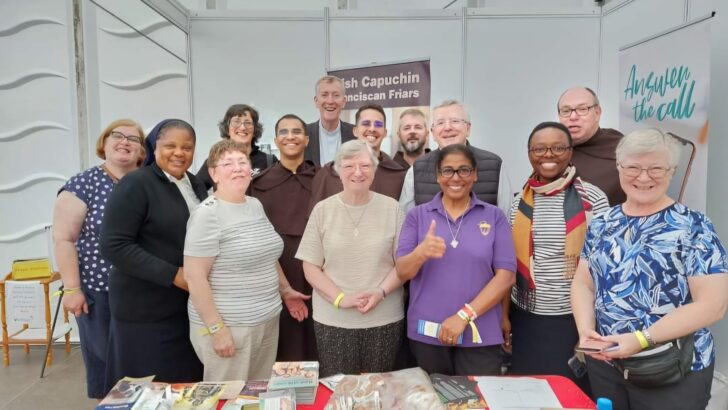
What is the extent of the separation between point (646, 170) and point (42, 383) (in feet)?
13.9

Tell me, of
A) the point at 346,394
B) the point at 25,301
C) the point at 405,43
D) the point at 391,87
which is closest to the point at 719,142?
the point at 391,87

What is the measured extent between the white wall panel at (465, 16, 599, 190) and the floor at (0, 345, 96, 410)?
4257 mm

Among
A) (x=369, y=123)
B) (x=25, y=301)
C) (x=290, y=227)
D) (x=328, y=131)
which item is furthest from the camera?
(x=25, y=301)

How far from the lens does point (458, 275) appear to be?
1.85m

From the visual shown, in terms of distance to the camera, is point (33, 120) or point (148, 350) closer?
point (148, 350)

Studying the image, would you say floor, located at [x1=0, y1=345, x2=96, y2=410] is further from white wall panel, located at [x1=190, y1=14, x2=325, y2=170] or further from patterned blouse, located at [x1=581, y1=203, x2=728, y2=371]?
patterned blouse, located at [x1=581, y1=203, x2=728, y2=371]

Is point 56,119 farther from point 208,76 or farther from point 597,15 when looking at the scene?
point 597,15

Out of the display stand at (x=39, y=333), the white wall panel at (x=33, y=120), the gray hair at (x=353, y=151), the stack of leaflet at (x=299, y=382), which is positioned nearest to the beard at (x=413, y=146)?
the gray hair at (x=353, y=151)

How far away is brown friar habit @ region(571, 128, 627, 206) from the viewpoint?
228cm

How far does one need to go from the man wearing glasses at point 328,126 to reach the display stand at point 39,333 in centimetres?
249

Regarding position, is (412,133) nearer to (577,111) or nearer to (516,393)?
(577,111)

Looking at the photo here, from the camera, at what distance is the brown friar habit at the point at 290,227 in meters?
2.54

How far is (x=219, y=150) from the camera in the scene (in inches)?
77.6

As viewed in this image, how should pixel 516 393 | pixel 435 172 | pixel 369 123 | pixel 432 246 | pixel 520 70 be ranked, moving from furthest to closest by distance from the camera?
pixel 520 70 < pixel 369 123 < pixel 435 172 < pixel 432 246 < pixel 516 393
